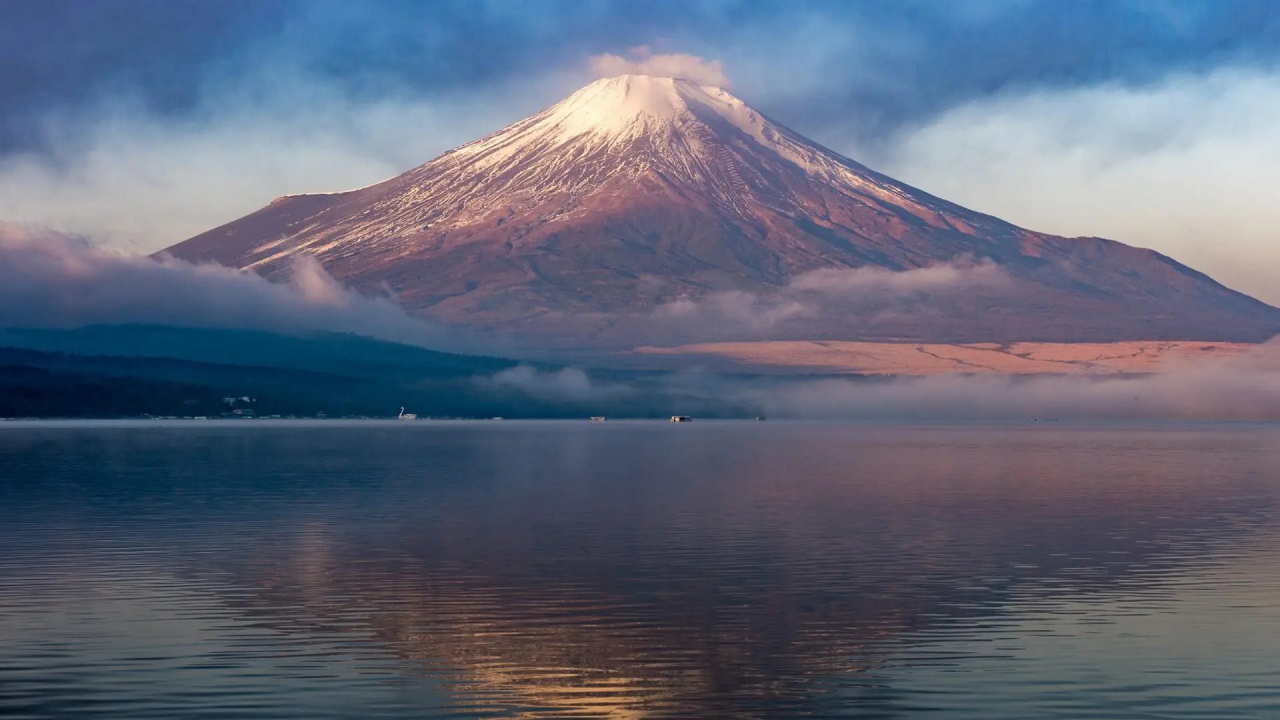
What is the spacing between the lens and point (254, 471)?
3639 inches

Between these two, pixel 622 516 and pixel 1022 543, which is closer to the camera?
pixel 1022 543

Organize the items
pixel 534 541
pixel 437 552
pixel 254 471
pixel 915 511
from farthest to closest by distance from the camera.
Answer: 1. pixel 254 471
2. pixel 915 511
3. pixel 534 541
4. pixel 437 552

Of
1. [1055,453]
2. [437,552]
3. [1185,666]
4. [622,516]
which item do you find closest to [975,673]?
[1185,666]

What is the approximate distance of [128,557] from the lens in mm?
43375

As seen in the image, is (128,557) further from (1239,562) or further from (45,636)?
(1239,562)

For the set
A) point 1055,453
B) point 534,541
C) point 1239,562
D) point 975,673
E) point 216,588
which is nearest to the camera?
point 975,673

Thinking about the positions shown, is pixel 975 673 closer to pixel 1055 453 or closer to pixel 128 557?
pixel 128 557

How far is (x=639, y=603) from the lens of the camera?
34844 millimetres

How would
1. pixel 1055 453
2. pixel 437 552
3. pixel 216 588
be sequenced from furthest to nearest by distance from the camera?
pixel 1055 453 → pixel 437 552 → pixel 216 588

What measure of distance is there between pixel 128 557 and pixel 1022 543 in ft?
89.6

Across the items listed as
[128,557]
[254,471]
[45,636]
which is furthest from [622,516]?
[254,471]

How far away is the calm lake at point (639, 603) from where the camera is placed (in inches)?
973

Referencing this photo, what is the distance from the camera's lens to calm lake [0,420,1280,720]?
81.0 ft

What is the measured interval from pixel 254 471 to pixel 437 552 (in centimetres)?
5017
